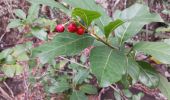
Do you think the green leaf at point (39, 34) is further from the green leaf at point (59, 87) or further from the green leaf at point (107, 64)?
the green leaf at point (107, 64)

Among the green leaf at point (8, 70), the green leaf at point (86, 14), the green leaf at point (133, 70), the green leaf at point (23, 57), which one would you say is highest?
the green leaf at point (86, 14)

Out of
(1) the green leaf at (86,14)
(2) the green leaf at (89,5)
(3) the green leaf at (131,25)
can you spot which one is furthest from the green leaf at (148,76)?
(1) the green leaf at (86,14)

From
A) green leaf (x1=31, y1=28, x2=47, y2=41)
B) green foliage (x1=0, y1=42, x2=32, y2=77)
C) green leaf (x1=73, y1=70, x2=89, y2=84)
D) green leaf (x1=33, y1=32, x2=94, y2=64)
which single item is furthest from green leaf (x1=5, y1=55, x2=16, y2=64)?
green leaf (x1=33, y1=32, x2=94, y2=64)

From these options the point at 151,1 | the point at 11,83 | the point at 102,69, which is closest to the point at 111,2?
the point at 151,1

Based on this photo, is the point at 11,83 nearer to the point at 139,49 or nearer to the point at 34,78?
the point at 34,78

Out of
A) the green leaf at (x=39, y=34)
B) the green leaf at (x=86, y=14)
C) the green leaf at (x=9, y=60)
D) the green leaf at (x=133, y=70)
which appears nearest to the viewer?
the green leaf at (x=86, y=14)

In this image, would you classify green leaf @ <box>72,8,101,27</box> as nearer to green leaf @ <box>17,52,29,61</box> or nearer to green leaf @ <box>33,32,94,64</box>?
green leaf @ <box>33,32,94,64</box>

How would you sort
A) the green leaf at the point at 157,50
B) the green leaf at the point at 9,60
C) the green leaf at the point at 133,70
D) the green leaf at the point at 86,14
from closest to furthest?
the green leaf at the point at 86,14, the green leaf at the point at 157,50, the green leaf at the point at 133,70, the green leaf at the point at 9,60
